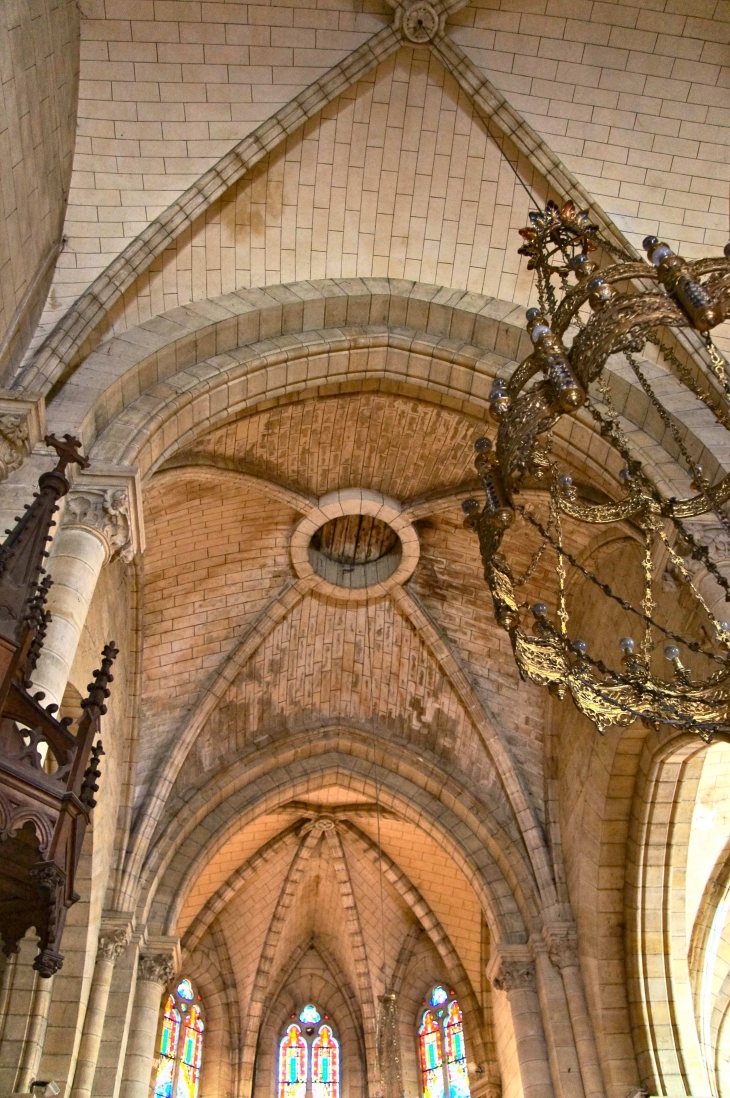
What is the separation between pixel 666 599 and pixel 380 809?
645 centimetres

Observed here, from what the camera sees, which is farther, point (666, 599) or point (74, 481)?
point (666, 599)

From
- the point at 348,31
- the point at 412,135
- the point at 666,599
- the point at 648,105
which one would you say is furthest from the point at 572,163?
the point at 666,599

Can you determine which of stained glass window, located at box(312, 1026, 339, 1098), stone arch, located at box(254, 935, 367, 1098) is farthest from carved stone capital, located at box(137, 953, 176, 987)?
stained glass window, located at box(312, 1026, 339, 1098)

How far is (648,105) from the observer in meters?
8.45

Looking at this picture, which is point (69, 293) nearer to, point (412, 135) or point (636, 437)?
point (412, 135)

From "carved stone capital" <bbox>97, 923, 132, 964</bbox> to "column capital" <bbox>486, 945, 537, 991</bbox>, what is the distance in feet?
12.9

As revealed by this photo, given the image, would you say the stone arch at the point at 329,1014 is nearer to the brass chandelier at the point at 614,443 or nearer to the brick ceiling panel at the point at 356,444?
the brick ceiling panel at the point at 356,444

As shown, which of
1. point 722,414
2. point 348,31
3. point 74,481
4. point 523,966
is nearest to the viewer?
point 722,414

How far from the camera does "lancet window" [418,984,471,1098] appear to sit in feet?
43.4

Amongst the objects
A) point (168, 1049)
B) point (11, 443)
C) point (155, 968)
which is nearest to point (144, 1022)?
point (155, 968)

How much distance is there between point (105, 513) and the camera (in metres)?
6.79

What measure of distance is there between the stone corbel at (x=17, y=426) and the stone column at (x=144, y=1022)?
229 inches

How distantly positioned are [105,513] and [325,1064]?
34.2ft

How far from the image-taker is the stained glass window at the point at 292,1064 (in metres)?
13.5
